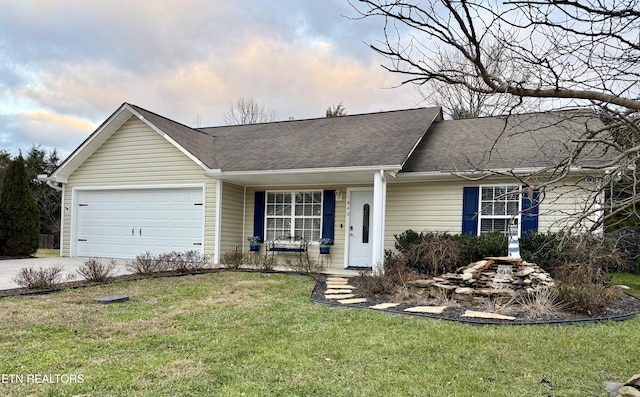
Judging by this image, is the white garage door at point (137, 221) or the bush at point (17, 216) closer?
the white garage door at point (137, 221)

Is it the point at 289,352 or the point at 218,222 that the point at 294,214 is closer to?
the point at 218,222

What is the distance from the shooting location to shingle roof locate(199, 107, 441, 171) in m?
10.4

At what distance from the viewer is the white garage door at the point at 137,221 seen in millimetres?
11664

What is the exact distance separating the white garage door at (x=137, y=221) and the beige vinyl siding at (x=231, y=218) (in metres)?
0.58

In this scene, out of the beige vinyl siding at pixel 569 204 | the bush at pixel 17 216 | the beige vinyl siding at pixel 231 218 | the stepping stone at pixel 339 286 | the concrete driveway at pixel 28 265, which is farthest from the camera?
the bush at pixel 17 216

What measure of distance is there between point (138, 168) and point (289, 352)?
9.69m

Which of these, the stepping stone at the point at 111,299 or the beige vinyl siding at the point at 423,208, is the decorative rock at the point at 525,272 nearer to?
the beige vinyl siding at the point at 423,208

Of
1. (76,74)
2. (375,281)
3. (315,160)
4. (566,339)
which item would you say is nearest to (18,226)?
(76,74)

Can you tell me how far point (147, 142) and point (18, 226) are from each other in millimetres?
5392

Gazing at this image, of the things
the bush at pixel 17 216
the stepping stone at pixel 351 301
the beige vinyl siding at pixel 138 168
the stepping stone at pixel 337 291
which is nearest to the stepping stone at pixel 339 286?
the stepping stone at pixel 337 291

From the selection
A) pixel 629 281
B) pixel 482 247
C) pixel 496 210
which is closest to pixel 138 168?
pixel 482 247

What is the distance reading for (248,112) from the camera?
106 ft

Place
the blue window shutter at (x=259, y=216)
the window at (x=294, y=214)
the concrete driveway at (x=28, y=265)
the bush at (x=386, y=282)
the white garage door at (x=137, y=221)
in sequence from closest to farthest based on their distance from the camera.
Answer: the bush at (x=386, y=282) < the concrete driveway at (x=28, y=265) < the white garage door at (x=137, y=221) < the window at (x=294, y=214) < the blue window shutter at (x=259, y=216)

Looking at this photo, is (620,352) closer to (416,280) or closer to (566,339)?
(566,339)
